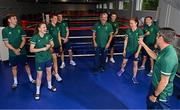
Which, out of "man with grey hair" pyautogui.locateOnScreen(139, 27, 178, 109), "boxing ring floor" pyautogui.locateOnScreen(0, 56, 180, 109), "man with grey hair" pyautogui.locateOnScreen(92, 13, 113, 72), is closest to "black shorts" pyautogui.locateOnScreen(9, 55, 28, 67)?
"boxing ring floor" pyautogui.locateOnScreen(0, 56, 180, 109)

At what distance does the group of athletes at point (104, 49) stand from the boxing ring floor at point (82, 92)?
196 mm

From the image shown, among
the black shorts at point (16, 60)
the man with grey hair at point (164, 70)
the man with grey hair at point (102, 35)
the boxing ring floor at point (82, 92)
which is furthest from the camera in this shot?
the man with grey hair at point (102, 35)

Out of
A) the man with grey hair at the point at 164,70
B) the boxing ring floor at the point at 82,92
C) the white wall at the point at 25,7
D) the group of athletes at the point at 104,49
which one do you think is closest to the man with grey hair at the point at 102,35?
the group of athletes at the point at 104,49

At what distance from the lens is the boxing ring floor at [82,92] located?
12.6 ft

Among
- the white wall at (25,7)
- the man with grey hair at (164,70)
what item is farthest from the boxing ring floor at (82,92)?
the white wall at (25,7)

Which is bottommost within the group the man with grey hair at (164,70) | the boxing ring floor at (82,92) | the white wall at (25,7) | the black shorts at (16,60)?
the boxing ring floor at (82,92)

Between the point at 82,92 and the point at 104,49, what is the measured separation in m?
1.53

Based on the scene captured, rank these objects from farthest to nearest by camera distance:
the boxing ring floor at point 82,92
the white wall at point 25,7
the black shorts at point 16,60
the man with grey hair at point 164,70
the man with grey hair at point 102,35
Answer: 1. the white wall at point 25,7
2. the man with grey hair at point 102,35
3. the black shorts at point 16,60
4. the boxing ring floor at point 82,92
5. the man with grey hair at point 164,70

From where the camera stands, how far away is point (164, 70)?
86.0 inches

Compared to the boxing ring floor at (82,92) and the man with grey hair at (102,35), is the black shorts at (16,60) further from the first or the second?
the man with grey hair at (102,35)

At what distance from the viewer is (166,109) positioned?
7.73 ft

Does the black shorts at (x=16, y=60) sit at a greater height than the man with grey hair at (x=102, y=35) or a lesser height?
lesser

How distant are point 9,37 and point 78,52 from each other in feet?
11.6

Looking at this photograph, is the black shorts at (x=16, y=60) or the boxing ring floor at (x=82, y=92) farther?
the black shorts at (x=16, y=60)
